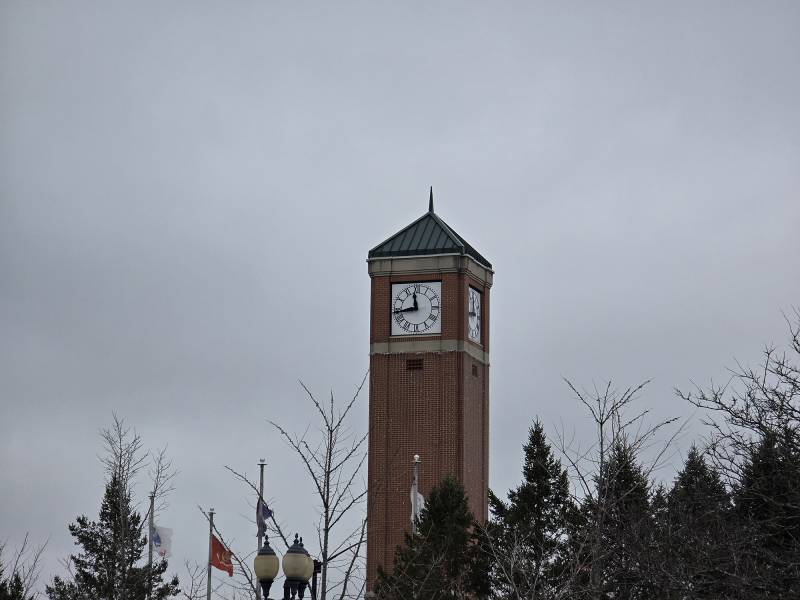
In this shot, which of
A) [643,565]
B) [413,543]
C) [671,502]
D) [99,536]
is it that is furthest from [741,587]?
[99,536]

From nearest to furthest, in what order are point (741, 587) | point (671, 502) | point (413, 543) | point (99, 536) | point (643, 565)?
1. point (741, 587)
2. point (643, 565)
3. point (671, 502)
4. point (413, 543)
5. point (99, 536)

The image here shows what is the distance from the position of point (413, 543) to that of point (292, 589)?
16273mm

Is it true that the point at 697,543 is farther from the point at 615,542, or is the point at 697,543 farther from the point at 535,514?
the point at 535,514

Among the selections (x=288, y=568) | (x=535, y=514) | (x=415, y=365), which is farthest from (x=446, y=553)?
(x=415, y=365)

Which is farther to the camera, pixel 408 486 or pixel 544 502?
pixel 408 486

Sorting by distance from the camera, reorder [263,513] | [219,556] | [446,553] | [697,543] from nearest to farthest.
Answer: [697,543] → [263,513] → [446,553] → [219,556]

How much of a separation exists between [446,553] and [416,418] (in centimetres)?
2188

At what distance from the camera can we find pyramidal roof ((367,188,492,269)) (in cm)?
6109

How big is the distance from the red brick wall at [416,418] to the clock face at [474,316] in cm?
62

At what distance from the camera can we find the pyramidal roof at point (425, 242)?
61094mm

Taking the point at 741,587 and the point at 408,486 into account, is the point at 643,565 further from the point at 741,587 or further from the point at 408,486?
the point at 408,486

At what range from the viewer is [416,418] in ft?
198

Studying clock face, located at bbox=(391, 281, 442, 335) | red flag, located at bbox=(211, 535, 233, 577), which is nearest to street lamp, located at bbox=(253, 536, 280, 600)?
red flag, located at bbox=(211, 535, 233, 577)

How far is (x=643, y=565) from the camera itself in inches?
1107
